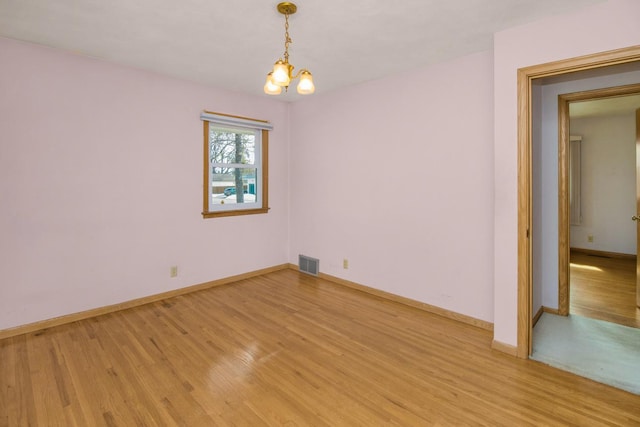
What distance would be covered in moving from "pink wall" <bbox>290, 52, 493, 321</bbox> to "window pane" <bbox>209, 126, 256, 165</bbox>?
0.80 metres

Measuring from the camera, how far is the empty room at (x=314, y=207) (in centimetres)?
212

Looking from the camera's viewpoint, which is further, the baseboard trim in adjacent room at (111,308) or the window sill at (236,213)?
the window sill at (236,213)

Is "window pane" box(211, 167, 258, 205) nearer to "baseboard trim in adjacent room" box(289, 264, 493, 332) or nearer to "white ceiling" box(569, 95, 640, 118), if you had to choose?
"baseboard trim in adjacent room" box(289, 264, 493, 332)

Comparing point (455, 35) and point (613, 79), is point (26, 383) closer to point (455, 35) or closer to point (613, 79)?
point (455, 35)

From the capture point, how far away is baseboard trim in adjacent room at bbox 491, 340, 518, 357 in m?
2.56

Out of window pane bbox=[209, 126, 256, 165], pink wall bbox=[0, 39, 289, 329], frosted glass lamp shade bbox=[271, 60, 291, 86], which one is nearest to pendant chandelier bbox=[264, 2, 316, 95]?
frosted glass lamp shade bbox=[271, 60, 291, 86]

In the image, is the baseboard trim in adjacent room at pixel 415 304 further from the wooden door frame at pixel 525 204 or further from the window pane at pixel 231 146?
the window pane at pixel 231 146

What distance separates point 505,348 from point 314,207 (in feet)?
9.43

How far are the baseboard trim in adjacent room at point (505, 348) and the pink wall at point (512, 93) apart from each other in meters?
0.03

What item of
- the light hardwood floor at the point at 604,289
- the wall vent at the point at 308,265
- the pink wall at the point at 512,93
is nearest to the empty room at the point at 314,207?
the pink wall at the point at 512,93

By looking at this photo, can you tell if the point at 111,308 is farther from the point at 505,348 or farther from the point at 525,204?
the point at 525,204

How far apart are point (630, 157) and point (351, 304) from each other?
555cm

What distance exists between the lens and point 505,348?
8.53 ft

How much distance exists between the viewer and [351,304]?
12.0 feet
